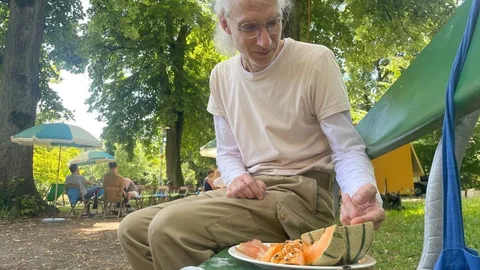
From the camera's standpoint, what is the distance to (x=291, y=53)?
6.59 feet

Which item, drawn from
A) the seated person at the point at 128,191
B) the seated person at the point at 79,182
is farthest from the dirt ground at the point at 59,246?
the seated person at the point at 128,191

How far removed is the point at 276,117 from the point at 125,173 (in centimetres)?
5124

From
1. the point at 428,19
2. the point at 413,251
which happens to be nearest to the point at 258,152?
the point at 413,251

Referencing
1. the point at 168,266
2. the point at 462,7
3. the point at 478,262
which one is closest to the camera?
the point at 478,262

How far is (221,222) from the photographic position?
67.6 inches

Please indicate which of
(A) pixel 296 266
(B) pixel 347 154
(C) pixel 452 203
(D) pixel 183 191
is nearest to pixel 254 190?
(B) pixel 347 154

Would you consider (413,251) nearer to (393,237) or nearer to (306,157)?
(393,237)

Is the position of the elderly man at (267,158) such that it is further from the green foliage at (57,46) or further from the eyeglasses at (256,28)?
the green foliage at (57,46)

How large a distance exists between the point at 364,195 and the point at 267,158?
1.79ft

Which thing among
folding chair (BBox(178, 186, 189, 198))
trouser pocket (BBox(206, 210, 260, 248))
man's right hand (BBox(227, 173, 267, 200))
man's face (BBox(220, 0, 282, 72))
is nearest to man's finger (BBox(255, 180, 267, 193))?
man's right hand (BBox(227, 173, 267, 200))

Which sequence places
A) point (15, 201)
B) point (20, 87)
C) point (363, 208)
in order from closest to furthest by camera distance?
point (363, 208) < point (15, 201) < point (20, 87)

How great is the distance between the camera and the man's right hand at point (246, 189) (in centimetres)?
178

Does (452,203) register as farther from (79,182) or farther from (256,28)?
(79,182)

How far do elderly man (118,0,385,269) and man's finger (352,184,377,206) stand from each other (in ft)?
0.07
